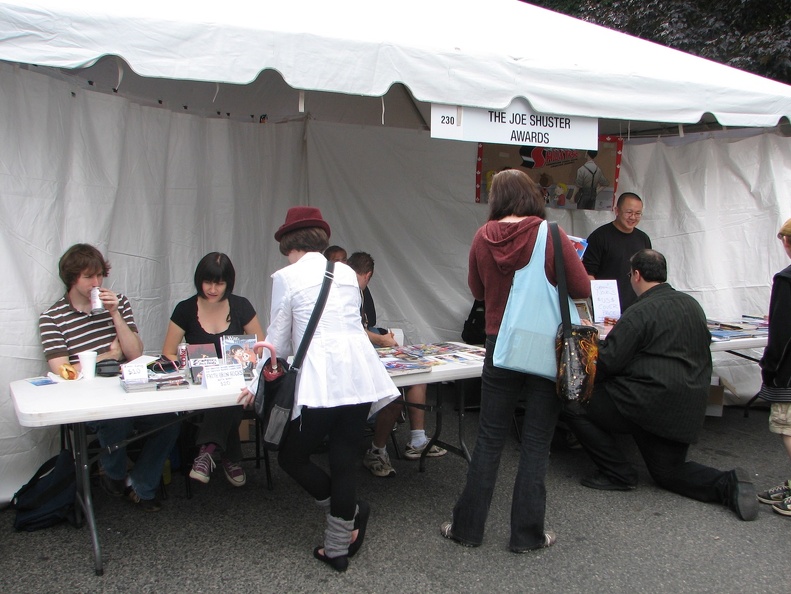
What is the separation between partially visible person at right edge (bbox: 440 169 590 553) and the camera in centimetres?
259

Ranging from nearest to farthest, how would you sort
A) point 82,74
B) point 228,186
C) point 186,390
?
point 186,390, point 82,74, point 228,186

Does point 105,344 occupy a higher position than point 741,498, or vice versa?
point 105,344

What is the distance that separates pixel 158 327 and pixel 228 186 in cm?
101

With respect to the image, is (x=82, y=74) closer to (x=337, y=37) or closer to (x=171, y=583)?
(x=337, y=37)

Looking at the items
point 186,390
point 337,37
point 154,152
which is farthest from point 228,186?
point 186,390

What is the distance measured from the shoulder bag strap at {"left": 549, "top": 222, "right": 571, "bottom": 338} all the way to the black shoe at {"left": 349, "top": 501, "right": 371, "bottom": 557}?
1.10m

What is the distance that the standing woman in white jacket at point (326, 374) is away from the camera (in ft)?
7.89

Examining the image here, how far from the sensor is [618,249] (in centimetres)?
454

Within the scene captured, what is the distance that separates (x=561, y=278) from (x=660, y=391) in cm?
105

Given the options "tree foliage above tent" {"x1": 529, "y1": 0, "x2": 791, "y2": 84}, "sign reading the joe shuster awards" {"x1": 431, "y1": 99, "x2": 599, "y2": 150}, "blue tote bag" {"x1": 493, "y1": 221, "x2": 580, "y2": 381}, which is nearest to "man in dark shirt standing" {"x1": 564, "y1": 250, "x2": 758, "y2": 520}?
"sign reading the joe shuster awards" {"x1": 431, "y1": 99, "x2": 599, "y2": 150}

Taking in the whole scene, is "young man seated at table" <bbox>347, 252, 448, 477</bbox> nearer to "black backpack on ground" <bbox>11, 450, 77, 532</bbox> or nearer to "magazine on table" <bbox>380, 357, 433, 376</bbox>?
"magazine on table" <bbox>380, 357, 433, 376</bbox>

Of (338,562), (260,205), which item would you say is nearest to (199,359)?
(338,562)

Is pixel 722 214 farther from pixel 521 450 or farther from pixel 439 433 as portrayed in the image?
pixel 521 450

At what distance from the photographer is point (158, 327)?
3.94m
